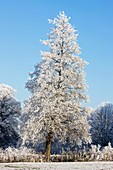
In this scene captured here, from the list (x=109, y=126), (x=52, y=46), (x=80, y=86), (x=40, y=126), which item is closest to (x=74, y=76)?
(x=80, y=86)

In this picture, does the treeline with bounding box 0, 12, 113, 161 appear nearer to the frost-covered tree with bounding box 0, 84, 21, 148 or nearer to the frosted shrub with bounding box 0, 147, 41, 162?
the frosted shrub with bounding box 0, 147, 41, 162

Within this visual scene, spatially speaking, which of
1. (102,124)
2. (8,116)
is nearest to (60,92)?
(8,116)

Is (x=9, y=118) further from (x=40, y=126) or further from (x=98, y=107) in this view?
A: (x=98, y=107)

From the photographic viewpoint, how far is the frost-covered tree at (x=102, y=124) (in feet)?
231

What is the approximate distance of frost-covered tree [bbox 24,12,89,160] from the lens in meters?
31.5

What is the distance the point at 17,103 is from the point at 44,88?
20.9m

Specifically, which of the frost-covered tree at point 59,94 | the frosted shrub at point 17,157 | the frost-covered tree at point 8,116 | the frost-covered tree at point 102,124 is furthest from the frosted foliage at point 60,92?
the frost-covered tree at point 102,124

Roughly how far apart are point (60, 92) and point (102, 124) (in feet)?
147

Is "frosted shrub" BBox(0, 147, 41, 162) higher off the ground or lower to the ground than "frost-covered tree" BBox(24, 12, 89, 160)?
lower

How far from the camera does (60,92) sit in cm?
3206

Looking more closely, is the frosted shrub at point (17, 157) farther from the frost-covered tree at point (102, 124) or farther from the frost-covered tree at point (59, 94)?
the frost-covered tree at point (102, 124)

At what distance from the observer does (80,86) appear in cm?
3294

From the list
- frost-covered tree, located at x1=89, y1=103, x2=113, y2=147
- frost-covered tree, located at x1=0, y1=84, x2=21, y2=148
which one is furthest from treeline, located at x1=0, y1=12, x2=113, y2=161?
frost-covered tree, located at x1=89, y1=103, x2=113, y2=147

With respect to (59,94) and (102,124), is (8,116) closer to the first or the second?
(59,94)
